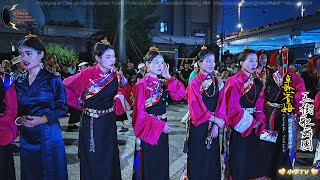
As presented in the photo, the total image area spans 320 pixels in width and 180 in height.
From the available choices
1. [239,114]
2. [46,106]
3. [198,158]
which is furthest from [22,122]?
[239,114]

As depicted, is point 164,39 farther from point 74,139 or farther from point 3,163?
point 3,163

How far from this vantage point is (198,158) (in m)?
4.02

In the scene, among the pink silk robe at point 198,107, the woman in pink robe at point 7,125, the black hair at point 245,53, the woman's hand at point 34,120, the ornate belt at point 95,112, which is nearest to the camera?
the woman's hand at point 34,120

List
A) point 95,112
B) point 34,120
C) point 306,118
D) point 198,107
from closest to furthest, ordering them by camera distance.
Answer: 1. point 34,120
2. point 95,112
3. point 198,107
4. point 306,118

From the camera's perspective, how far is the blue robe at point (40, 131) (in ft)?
11.2

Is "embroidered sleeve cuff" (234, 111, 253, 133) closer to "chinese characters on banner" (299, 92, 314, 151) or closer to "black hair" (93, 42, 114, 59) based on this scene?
"chinese characters on banner" (299, 92, 314, 151)

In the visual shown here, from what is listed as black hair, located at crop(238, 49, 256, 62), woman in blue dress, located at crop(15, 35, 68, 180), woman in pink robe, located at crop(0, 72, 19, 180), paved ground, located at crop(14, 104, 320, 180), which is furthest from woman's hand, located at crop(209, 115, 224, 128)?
woman in pink robe, located at crop(0, 72, 19, 180)

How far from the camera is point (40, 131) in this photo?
11.2 ft

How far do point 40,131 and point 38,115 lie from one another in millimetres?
170

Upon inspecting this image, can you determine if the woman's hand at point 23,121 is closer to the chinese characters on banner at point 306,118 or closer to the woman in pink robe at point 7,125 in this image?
the woman in pink robe at point 7,125

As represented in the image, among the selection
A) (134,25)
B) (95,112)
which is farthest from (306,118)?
(134,25)

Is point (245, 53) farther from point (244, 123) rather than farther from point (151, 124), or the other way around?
point (151, 124)

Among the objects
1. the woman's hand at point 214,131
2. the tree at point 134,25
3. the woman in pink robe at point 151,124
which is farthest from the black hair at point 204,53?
the tree at point 134,25

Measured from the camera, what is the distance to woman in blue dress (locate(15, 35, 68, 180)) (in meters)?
3.40
